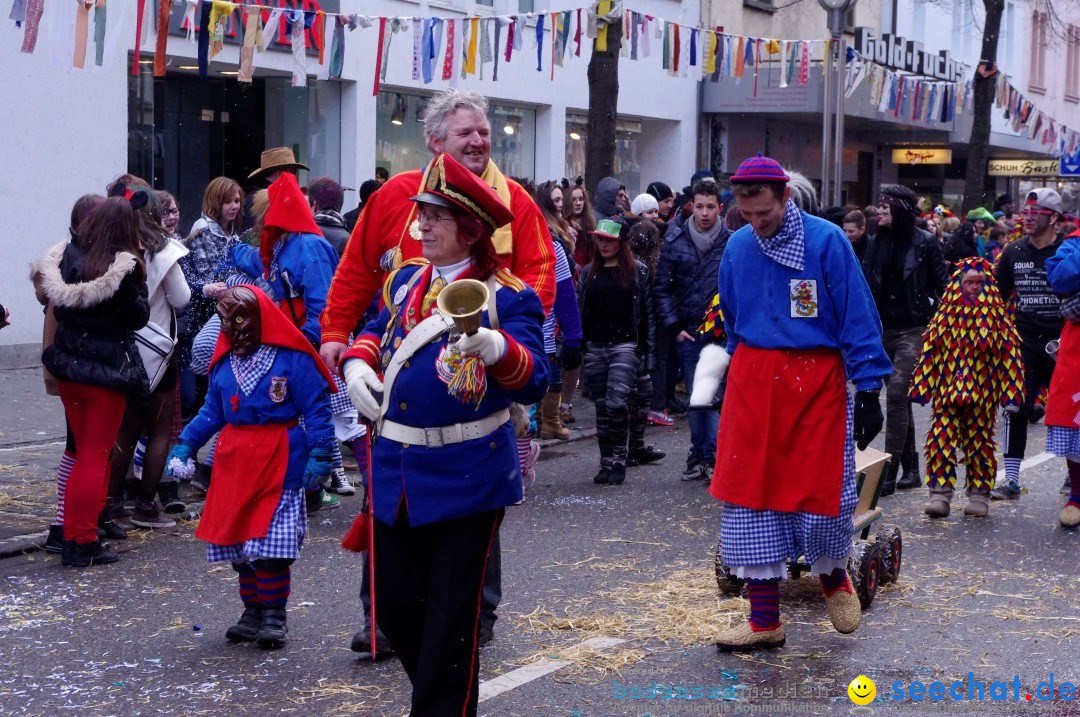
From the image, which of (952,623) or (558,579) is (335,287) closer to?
(558,579)

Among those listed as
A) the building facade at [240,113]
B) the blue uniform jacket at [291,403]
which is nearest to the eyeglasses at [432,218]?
the blue uniform jacket at [291,403]

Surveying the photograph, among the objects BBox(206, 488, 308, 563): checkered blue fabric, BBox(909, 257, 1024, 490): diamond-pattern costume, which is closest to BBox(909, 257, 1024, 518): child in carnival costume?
BBox(909, 257, 1024, 490): diamond-pattern costume

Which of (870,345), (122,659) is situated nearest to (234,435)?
(122,659)

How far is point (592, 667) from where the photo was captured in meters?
5.56

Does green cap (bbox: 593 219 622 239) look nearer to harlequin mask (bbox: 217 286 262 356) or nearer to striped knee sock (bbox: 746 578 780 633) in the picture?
harlequin mask (bbox: 217 286 262 356)

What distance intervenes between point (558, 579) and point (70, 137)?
9886mm

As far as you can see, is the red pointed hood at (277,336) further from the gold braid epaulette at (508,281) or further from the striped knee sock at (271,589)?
the gold braid epaulette at (508,281)

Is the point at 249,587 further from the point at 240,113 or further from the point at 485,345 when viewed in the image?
the point at 240,113

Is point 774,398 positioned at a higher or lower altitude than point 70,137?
lower

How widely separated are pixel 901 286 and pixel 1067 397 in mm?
1377

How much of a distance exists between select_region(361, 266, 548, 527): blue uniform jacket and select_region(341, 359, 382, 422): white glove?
0.16ft

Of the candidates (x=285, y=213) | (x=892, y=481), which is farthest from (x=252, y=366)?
(x=892, y=481)

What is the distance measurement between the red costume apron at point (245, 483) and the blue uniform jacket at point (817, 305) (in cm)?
196

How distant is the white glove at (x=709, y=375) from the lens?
228 inches
